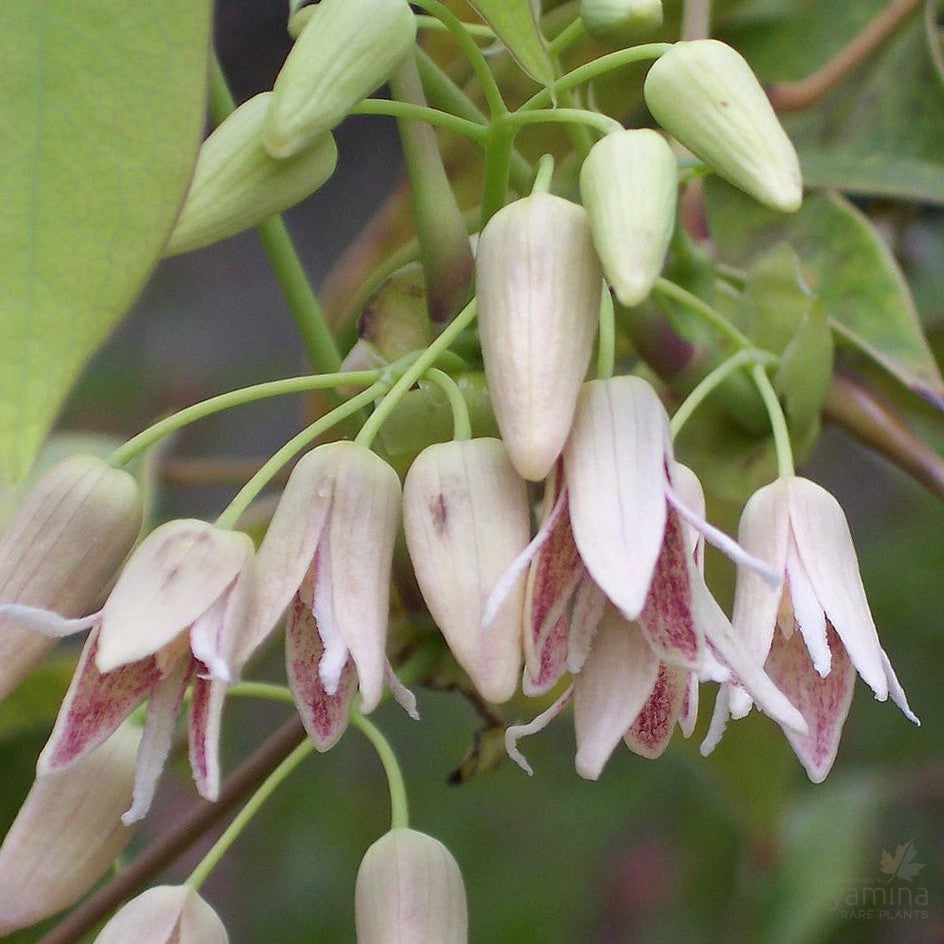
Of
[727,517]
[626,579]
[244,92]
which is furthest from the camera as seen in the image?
[244,92]

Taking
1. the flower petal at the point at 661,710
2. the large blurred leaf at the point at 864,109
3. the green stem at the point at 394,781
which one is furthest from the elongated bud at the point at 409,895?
the large blurred leaf at the point at 864,109

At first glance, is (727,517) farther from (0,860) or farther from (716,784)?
(0,860)

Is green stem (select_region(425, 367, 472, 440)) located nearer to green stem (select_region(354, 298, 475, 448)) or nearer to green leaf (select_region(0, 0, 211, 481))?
green stem (select_region(354, 298, 475, 448))

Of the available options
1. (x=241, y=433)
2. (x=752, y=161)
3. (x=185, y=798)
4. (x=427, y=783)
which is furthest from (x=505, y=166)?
(x=241, y=433)

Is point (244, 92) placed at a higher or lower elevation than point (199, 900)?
lower

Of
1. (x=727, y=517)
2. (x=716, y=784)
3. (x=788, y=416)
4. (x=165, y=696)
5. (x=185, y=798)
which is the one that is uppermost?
(x=165, y=696)
